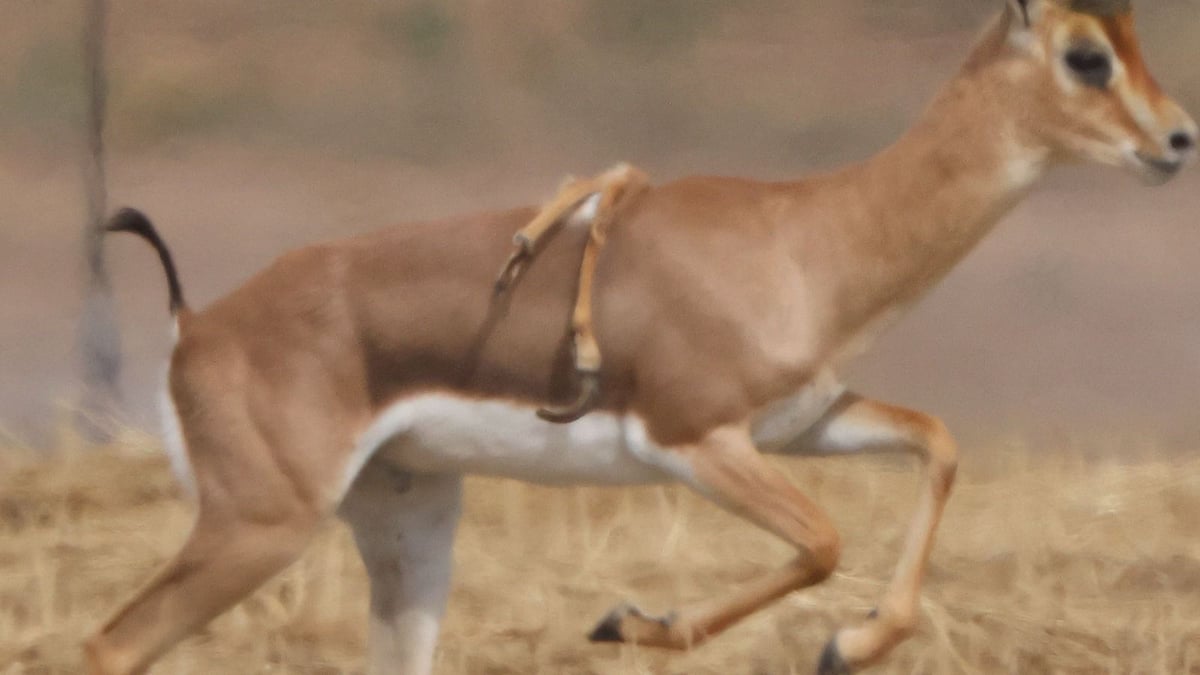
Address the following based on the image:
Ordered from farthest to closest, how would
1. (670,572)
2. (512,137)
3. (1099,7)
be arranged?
(512,137) → (670,572) → (1099,7)

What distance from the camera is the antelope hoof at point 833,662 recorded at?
3.47m

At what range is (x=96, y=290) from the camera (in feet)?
22.9

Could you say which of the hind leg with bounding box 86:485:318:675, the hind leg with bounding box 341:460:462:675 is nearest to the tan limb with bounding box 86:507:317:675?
the hind leg with bounding box 86:485:318:675

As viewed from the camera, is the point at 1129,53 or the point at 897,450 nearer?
the point at 1129,53

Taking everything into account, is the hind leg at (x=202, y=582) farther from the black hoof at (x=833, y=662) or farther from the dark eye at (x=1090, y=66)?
the dark eye at (x=1090, y=66)

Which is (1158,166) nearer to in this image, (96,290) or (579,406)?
(579,406)

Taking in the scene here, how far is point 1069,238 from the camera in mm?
7742

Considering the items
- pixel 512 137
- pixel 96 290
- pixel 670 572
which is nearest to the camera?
pixel 670 572

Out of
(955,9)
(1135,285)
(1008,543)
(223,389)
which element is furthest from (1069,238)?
(223,389)

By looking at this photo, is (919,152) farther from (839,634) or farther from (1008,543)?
(1008,543)

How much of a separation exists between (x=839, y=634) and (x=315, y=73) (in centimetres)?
495

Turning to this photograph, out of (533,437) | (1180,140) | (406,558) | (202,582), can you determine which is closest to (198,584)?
(202,582)

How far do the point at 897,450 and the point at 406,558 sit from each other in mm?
1067

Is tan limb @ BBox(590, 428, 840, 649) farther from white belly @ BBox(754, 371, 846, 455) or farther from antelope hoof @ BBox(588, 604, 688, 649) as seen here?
antelope hoof @ BBox(588, 604, 688, 649)
